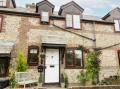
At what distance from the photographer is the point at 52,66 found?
48.7ft

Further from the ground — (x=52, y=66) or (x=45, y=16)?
(x=45, y=16)

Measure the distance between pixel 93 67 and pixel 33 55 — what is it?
5.23m

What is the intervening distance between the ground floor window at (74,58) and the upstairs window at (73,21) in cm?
237

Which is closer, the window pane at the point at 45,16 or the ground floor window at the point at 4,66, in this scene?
the ground floor window at the point at 4,66

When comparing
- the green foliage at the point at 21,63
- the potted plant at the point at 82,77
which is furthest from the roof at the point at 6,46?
the potted plant at the point at 82,77

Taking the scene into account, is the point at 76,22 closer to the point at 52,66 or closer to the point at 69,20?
the point at 69,20

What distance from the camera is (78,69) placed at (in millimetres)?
15391

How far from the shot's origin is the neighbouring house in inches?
570

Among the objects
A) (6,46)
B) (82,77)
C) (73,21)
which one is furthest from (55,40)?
(6,46)

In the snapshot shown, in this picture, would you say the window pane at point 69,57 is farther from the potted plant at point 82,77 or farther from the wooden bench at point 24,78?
the wooden bench at point 24,78

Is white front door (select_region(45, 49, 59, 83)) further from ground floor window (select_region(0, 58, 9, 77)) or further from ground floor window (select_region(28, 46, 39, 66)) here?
ground floor window (select_region(0, 58, 9, 77))

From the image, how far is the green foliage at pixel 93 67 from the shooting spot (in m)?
14.7

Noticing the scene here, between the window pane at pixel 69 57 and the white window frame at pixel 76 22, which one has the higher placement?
the white window frame at pixel 76 22

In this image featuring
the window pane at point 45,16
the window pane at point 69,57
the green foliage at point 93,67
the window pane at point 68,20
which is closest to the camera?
the green foliage at point 93,67
